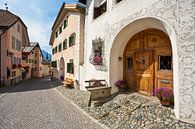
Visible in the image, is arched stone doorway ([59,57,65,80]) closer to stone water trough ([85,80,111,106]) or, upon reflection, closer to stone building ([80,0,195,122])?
stone building ([80,0,195,122])

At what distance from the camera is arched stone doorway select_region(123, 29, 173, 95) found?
5.79 meters

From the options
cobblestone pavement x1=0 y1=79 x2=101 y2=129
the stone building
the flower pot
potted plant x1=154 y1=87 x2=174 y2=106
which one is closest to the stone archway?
the stone building

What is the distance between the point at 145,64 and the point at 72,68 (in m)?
8.13

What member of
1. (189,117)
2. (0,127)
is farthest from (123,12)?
(0,127)

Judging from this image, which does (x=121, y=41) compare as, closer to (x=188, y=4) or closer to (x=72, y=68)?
(x=188, y=4)

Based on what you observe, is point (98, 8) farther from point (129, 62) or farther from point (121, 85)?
point (121, 85)

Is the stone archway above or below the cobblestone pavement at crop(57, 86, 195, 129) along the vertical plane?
above

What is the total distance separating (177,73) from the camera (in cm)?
436

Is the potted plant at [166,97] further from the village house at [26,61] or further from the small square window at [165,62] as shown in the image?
the village house at [26,61]

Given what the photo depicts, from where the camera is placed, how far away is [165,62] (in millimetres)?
5879

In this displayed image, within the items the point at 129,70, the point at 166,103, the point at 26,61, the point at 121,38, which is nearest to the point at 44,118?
the point at 166,103

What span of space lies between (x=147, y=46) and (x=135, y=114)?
3.17 meters

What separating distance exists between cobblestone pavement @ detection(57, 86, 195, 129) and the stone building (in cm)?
38

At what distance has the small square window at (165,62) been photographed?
18.7 ft
